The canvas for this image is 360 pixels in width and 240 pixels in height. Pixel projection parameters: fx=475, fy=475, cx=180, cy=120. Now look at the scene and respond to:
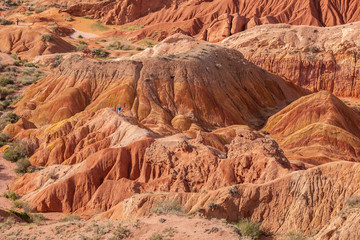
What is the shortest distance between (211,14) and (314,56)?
114ft

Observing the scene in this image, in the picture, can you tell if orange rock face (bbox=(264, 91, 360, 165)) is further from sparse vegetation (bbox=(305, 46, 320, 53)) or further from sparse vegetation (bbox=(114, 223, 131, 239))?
sparse vegetation (bbox=(114, 223, 131, 239))

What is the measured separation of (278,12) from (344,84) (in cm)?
3475

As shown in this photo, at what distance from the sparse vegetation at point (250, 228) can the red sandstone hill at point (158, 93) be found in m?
25.4

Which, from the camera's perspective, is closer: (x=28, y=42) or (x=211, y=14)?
(x=28, y=42)

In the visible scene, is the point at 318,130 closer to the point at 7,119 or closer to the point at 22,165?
the point at 22,165

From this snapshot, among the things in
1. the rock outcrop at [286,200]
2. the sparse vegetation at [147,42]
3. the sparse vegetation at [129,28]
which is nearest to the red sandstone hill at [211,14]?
the sparse vegetation at [129,28]

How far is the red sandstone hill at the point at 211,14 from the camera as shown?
284 feet

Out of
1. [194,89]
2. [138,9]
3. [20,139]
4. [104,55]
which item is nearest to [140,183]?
[20,139]

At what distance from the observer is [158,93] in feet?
163

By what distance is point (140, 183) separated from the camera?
26375 millimetres

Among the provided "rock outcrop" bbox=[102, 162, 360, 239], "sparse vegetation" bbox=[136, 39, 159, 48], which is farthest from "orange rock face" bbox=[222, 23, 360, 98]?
"rock outcrop" bbox=[102, 162, 360, 239]

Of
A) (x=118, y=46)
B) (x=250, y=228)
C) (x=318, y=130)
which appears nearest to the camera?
(x=250, y=228)

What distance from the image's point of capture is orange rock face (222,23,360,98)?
218ft

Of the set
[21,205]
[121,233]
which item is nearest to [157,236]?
[121,233]
